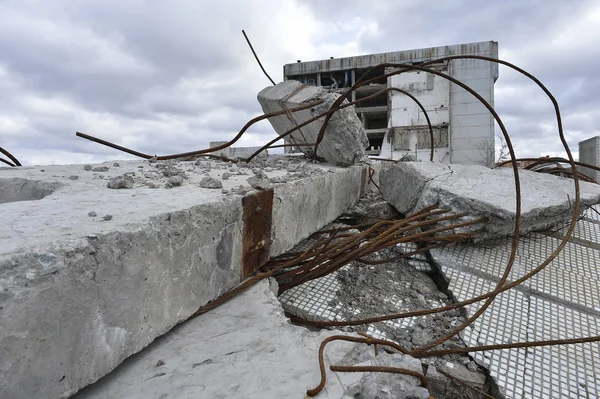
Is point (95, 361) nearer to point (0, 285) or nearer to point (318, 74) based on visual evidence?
point (0, 285)

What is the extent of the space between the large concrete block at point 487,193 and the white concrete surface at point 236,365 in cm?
161

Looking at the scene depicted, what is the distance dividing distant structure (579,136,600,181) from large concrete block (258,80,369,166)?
6.76m

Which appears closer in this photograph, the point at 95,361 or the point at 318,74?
the point at 95,361

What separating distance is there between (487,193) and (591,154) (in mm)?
7628

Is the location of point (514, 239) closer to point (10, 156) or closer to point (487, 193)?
point (487, 193)

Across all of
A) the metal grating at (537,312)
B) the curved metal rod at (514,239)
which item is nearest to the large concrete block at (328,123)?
the curved metal rod at (514,239)

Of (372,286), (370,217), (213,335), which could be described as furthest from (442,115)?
(213,335)

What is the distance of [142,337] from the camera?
3.52 ft

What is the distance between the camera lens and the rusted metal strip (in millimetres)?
1565

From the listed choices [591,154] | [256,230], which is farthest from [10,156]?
[591,154]

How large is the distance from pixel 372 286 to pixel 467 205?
0.89 meters

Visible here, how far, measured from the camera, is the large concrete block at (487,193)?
7.86 ft

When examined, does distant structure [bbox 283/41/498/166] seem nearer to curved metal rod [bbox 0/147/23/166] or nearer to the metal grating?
the metal grating

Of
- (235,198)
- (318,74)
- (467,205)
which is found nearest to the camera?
(235,198)
